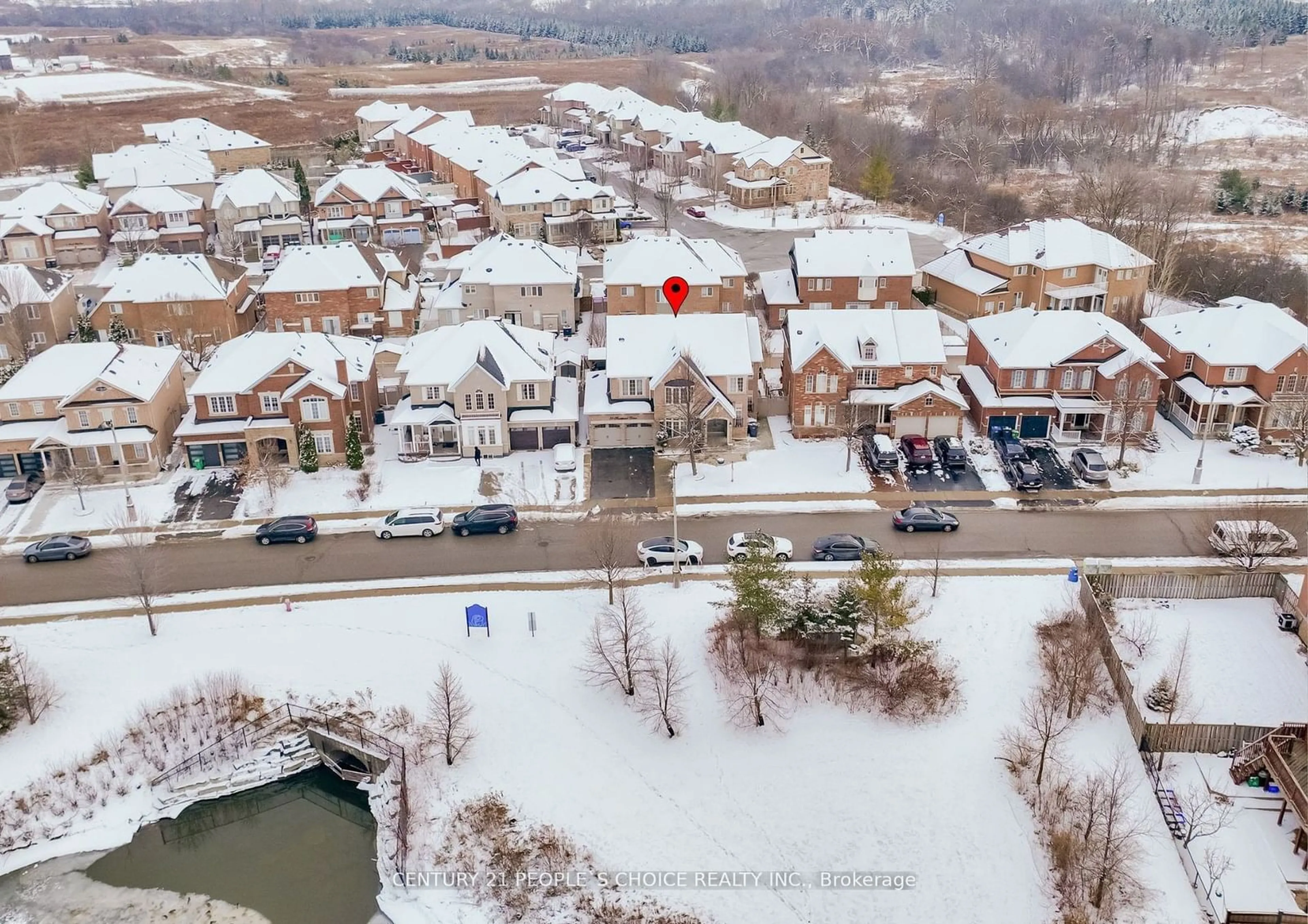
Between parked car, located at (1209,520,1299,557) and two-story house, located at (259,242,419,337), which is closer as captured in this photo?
parked car, located at (1209,520,1299,557)

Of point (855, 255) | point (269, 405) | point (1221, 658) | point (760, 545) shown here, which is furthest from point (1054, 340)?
point (269, 405)

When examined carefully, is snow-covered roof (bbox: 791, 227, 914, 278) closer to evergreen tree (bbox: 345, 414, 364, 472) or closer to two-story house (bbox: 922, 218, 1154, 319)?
two-story house (bbox: 922, 218, 1154, 319)

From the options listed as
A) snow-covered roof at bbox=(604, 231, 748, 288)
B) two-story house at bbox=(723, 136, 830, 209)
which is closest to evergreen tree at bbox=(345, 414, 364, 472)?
snow-covered roof at bbox=(604, 231, 748, 288)

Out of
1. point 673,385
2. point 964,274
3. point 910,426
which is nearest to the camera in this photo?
point 673,385

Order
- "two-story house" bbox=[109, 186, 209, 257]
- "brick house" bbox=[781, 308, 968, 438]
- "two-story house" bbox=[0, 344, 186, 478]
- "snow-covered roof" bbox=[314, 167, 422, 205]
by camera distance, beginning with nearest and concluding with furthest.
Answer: "two-story house" bbox=[0, 344, 186, 478] < "brick house" bbox=[781, 308, 968, 438] < "two-story house" bbox=[109, 186, 209, 257] < "snow-covered roof" bbox=[314, 167, 422, 205]

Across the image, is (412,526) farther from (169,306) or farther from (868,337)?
(169,306)

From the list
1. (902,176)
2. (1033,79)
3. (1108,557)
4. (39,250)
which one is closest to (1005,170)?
(902,176)
